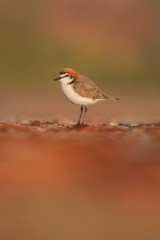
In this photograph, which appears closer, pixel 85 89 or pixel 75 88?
pixel 75 88

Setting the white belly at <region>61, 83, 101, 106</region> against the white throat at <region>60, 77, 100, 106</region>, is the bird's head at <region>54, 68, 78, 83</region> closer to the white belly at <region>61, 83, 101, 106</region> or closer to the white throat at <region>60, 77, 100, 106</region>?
the white throat at <region>60, 77, 100, 106</region>

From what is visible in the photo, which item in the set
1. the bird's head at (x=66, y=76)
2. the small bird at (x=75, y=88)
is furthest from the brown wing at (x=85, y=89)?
the bird's head at (x=66, y=76)

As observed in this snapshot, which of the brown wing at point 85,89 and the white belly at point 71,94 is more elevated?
the brown wing at point 85,89

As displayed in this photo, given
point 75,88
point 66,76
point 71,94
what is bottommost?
point 71,94

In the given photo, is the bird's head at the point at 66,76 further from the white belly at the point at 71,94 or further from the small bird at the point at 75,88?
the white belly at the point at 71,94

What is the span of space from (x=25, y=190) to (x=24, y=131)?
336cm

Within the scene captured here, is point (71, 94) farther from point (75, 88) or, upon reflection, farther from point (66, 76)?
point (66, 76)

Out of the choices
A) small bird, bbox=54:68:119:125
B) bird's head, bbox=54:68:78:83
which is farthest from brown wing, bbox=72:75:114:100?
bird's head, bbox=54:68:78:83

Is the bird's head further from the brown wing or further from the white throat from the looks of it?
the brown wing

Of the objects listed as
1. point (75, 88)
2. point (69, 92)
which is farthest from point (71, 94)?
point (75, 88)

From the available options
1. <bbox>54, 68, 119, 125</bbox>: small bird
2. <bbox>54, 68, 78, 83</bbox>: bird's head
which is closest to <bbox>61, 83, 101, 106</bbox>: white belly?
<bbox>54, 68, 119, 125</bbox>: small bird

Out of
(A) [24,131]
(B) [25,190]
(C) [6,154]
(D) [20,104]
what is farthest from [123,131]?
(D) [20,104]

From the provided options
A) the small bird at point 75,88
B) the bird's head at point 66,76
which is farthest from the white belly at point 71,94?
the bird's head at point 66,76

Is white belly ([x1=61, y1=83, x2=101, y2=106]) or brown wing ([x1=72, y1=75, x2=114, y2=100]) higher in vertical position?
brown wing ([x1=72, y1=75, x2=114, y2=100])
